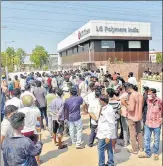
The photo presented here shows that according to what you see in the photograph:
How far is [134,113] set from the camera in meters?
6.33

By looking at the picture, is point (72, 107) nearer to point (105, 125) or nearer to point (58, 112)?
point (58, 112)

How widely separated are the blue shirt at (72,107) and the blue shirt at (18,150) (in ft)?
11.3

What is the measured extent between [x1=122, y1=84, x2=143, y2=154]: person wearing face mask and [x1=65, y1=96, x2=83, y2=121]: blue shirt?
1190 mm

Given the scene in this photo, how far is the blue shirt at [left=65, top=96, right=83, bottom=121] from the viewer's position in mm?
6910

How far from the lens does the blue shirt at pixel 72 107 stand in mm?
A: 6910

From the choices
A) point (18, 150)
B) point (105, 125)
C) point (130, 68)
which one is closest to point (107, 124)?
point (105, 125)

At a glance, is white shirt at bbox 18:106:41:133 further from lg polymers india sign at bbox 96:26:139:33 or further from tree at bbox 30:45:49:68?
tree at bbox 30:45:49:68

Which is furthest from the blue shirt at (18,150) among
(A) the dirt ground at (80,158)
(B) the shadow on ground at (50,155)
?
(B) the shadow on ground at (50,155)

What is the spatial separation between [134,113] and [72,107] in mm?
1568

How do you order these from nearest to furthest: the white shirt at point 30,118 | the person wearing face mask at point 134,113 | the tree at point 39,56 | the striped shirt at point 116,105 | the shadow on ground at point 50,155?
the white shirt at point 30,118, the person wearing face mask at point 134,113, the shadow on ground at point 50,155, the striped shirt at point 116,105, the tree at point 39,56

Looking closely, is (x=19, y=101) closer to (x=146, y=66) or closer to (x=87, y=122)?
(x=87, y=122)

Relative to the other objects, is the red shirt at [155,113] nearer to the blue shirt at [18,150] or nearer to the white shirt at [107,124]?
the white shirt at [107,124]

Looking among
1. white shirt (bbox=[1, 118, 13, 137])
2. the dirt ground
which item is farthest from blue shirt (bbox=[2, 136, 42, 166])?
the dirt ground

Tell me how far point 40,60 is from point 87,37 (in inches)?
1536
